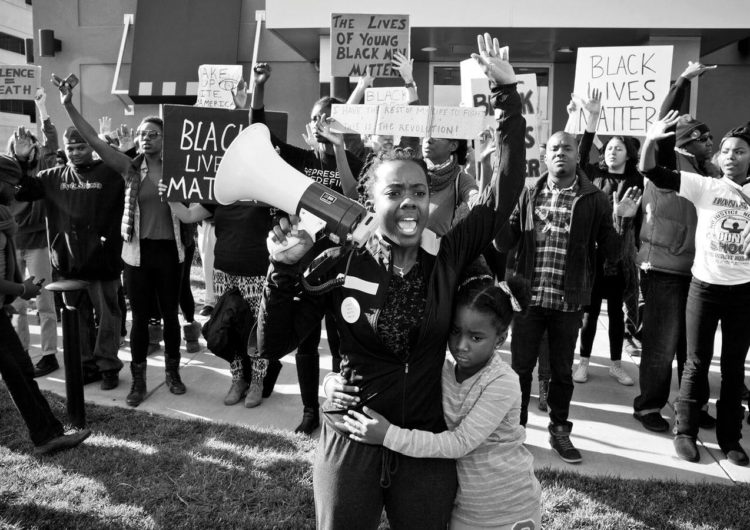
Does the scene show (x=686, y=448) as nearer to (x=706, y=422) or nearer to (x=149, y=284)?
(x=706, y=422)

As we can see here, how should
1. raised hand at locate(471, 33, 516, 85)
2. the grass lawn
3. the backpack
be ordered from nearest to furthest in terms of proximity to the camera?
raised hand at locate(471, 33, 516, 85)
the grass lawn
the backpack

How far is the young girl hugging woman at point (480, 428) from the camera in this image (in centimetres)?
189

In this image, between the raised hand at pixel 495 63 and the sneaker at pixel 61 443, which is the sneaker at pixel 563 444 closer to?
the raised hand at pixel 495 63

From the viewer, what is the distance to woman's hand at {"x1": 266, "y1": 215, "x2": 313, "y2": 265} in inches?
72.3

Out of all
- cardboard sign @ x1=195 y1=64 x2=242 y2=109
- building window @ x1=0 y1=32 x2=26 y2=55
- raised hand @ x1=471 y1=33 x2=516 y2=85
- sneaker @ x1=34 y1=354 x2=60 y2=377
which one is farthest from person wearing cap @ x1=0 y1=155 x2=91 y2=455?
building window @ x1=0 y1=32 x2=26 y2=55

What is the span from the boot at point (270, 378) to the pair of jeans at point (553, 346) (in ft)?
6.14

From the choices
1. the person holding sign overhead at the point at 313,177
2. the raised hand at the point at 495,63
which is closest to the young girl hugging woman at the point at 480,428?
the raised hand at the point at 495,63

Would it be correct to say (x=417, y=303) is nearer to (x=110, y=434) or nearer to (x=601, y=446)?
(x=601, y=446)

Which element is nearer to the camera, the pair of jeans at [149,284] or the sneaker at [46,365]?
the pair of jeans at [149,284]

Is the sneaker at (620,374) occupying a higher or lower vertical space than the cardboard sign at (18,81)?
lower

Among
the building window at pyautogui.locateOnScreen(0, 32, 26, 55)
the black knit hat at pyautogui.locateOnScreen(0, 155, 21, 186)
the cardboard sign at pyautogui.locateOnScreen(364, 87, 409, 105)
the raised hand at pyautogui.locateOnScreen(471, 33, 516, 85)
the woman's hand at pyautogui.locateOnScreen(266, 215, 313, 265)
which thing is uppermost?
the building window at pyautogui.locateOnScreen(0, 32, 26, 55)

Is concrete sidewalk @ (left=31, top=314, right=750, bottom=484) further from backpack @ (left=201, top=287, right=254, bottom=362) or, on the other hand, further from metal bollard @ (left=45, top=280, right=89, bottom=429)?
backpack @ (left=201, top=287, right=254, bottom=362)

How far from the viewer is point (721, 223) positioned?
3.61 m

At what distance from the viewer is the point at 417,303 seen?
196cm
